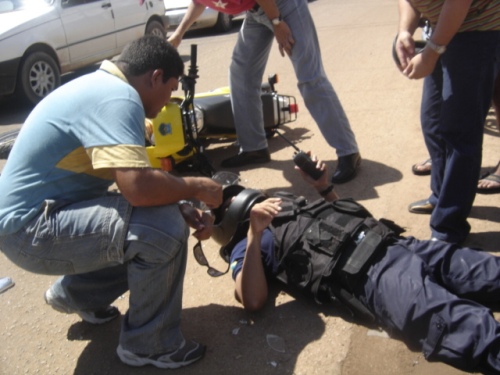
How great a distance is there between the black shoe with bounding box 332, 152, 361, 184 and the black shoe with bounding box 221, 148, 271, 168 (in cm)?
68

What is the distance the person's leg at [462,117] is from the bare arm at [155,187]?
130cm

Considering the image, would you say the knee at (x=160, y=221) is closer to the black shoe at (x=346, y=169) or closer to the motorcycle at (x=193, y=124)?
the motorcycle at (x=193, y=124)

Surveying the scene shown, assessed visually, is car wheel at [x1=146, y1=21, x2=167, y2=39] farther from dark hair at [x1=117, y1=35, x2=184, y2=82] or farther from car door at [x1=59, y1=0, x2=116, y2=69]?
dark hair at [x1=117, y1=35, x2=184, y2=82]

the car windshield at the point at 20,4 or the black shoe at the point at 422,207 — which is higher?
the car windshield at the point at 20,4

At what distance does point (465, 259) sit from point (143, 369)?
58.7 inches

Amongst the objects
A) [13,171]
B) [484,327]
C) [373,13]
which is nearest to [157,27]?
[373,13]

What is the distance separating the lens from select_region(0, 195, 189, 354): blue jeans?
2.33 meters

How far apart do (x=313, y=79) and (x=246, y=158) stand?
0.91m

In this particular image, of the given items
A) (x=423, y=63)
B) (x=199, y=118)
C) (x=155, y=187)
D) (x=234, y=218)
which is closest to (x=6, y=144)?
(x=199, y=118)

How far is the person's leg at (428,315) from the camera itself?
7.47ft

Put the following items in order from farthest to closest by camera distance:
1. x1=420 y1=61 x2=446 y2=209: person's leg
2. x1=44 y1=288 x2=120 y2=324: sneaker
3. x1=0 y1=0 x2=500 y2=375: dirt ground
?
x1=420 y1=61 x2=446 y2=209: person's leg, x1=44 y1=288 x2=120 y2=324: sneaker, x1=0 y1=0 x2=500 y2=375: dirt ground

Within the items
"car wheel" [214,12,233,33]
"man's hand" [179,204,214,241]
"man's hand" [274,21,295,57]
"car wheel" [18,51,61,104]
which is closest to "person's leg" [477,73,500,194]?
"man's hand" [274,21,295,57]

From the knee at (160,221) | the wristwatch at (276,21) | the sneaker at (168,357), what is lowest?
the sneaker at (168,357)

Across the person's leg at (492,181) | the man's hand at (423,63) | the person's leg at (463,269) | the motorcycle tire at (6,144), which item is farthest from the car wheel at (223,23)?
the person's leg at (463,269)
